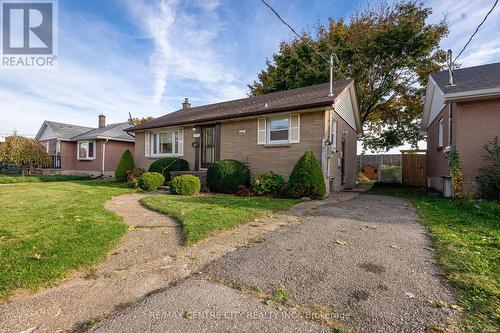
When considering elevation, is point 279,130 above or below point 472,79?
below

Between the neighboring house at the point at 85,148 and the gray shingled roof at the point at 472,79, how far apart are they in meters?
20.4

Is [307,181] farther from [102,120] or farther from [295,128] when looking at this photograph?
[102,120]

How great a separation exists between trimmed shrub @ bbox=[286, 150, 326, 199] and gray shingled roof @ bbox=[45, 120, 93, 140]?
22196 mm

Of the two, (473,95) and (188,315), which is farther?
(473,95)

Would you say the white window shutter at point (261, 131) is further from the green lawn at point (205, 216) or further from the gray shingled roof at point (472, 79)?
the gray shingled roof at point (472, 79)

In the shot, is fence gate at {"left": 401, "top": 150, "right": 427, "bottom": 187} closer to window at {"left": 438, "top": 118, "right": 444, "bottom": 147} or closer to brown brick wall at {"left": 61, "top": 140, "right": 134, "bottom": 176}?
window at {"left": 438, "top": 118, "right": 444, "bottom": 147}

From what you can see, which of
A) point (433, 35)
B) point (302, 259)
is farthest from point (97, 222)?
point (433, 35)

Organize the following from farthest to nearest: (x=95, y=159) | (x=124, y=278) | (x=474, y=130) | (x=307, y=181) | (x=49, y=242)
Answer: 1. (x=95, y=159)
2. (x=307, y=181)
3. (x=474, y=130)
4. (x=49, y=242)
5. (x=124, y=278)

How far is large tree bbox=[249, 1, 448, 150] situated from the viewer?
604 inches

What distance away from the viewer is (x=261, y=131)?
10609 mm

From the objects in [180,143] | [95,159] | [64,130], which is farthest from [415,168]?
[64,130]

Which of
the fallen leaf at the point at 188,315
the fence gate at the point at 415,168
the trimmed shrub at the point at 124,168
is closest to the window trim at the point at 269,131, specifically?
the fallen leaf at the point at 188,315

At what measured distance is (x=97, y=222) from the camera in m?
4.57

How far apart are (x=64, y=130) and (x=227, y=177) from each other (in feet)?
70.4
